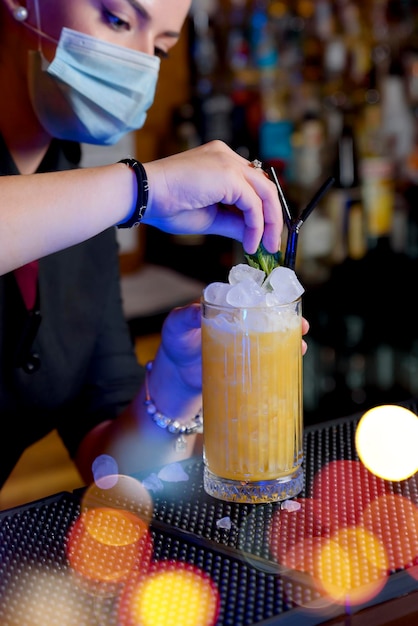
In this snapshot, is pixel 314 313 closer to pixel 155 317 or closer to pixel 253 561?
pixel 155 317

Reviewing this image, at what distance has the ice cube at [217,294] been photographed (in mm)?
957

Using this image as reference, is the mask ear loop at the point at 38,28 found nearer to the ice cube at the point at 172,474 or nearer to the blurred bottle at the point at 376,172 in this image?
the ice cube at the point at 172,474

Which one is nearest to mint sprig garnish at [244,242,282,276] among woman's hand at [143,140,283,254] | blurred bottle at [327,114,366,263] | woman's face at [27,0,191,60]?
woman's hand at [143,140,283,254]

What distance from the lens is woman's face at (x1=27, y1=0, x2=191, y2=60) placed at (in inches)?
51.0

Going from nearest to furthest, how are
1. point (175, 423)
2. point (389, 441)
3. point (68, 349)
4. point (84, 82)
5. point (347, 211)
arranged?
point (389, 441) → point (175, 423) → point (84, 82) → point (68, 349) → point (347, 211)

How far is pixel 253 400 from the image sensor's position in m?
0.97

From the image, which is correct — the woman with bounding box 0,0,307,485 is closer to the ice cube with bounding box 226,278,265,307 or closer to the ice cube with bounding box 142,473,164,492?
the ice cube with bounding box 226,278,265,307

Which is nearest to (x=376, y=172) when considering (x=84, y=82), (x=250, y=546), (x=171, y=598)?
(x=84, y=82)

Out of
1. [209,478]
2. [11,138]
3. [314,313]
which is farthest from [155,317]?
[209,478]

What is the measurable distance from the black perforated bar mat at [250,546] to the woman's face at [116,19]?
0.70 meters

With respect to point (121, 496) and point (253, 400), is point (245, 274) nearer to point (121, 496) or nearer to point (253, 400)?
point (253, 400)

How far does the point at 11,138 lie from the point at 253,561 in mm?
901

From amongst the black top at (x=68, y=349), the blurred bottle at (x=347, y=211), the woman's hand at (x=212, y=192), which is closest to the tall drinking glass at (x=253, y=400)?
the woman's hand at (x=212, y=192)

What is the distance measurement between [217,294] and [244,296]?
0.04m
